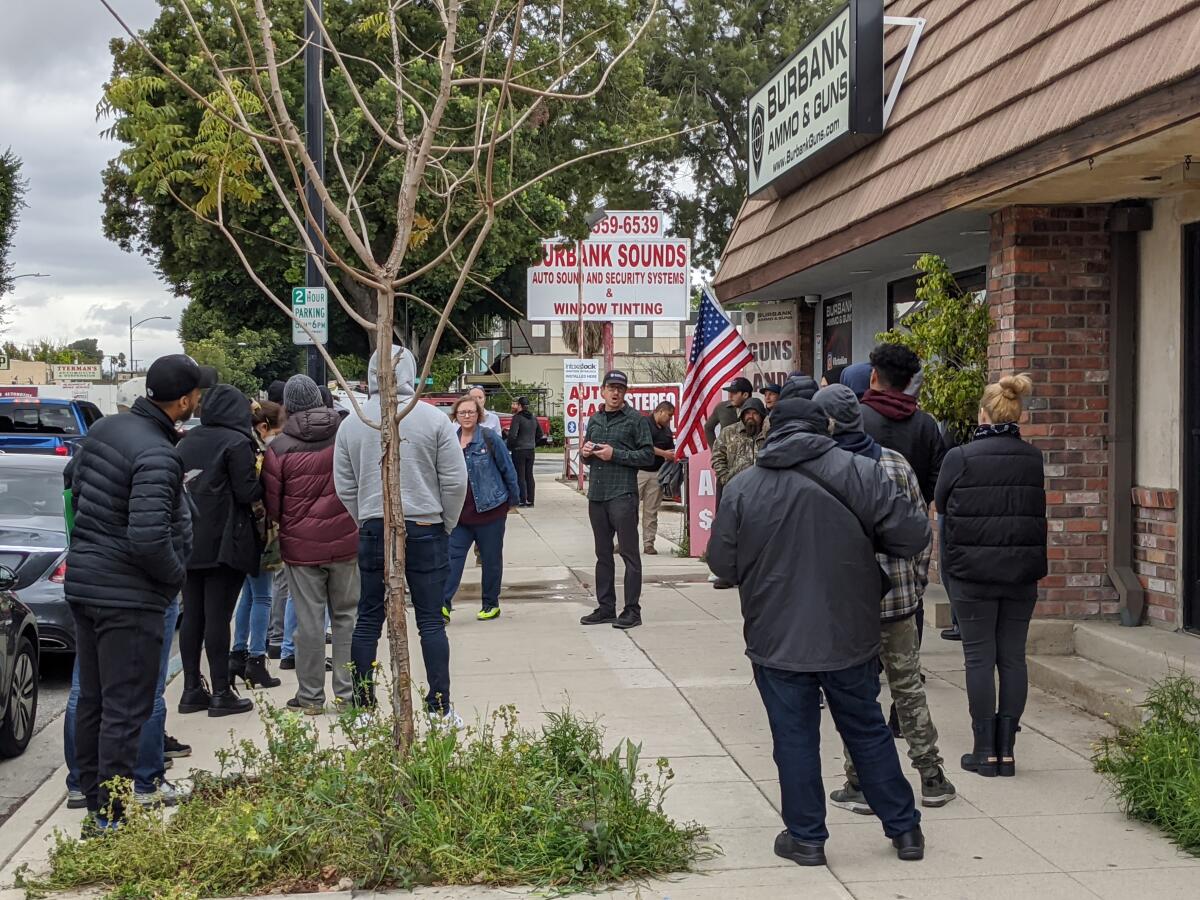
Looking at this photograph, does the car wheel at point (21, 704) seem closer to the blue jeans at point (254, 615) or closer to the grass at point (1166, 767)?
the blue jeans at point (254, 615)

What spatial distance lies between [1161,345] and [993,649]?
2553 millimetres

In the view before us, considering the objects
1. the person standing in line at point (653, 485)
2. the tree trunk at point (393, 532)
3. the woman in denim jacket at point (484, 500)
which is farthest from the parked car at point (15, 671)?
the person standing in line at point (653, 485)

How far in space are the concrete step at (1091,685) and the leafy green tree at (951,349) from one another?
1.60 metres

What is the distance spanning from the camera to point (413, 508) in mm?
6551

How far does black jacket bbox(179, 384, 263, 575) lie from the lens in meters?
7.14

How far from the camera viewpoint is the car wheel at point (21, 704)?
6.67m

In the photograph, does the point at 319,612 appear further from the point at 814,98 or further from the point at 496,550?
the point at 814,98

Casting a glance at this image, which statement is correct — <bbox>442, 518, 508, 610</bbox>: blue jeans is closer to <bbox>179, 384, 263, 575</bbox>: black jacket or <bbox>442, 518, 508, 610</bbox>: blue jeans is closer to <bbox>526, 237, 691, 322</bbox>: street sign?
<bbox>179, 384, 263, 575</bbox>: black jacket

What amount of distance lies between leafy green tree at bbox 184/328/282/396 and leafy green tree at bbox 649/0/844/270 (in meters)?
17.7

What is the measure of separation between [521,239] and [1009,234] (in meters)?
13.3

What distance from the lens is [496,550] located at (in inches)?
399

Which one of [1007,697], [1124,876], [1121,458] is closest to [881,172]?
[1121,458]

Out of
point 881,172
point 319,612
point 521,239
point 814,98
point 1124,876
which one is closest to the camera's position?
point 1124,876

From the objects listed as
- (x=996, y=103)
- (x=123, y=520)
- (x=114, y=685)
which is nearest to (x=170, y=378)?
(x=123, y=520)
